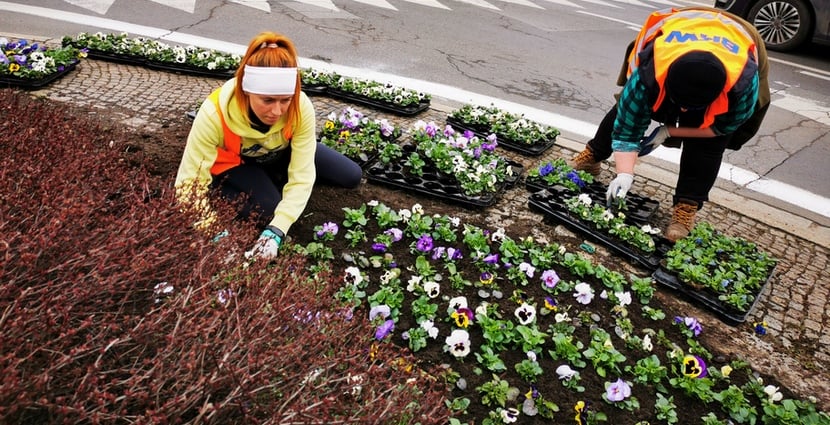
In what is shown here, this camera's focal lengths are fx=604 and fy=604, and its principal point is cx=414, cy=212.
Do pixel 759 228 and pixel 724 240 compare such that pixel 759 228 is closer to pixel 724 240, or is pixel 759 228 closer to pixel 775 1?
pixel 724 240

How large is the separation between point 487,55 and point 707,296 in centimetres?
545

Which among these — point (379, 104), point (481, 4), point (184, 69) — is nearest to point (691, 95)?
point (379, 104)

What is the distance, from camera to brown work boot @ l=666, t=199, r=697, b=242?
3.83m

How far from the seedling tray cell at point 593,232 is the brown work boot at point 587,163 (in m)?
0.66

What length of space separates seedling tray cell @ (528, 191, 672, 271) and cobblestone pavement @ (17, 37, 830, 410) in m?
0.06

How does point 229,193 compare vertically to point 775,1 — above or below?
below

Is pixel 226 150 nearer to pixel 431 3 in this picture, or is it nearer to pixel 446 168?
pixel 446 168

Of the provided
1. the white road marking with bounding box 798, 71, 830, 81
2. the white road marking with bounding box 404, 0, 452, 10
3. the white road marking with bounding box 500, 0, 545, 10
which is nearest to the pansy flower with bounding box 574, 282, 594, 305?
the white road marking with bounding box 798, 71, 830, 81

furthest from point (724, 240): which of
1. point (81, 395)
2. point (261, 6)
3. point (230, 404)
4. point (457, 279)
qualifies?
point (261, 6)

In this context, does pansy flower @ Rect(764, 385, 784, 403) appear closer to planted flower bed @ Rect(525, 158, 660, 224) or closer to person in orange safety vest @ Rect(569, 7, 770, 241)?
person in orange safety vest @ Rect(569, 7, 770, 241)

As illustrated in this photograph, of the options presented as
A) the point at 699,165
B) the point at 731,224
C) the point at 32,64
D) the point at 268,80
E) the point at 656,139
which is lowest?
the point at 731,224

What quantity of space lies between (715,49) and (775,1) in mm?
7742

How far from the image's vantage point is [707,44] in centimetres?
324

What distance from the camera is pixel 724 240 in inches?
148
